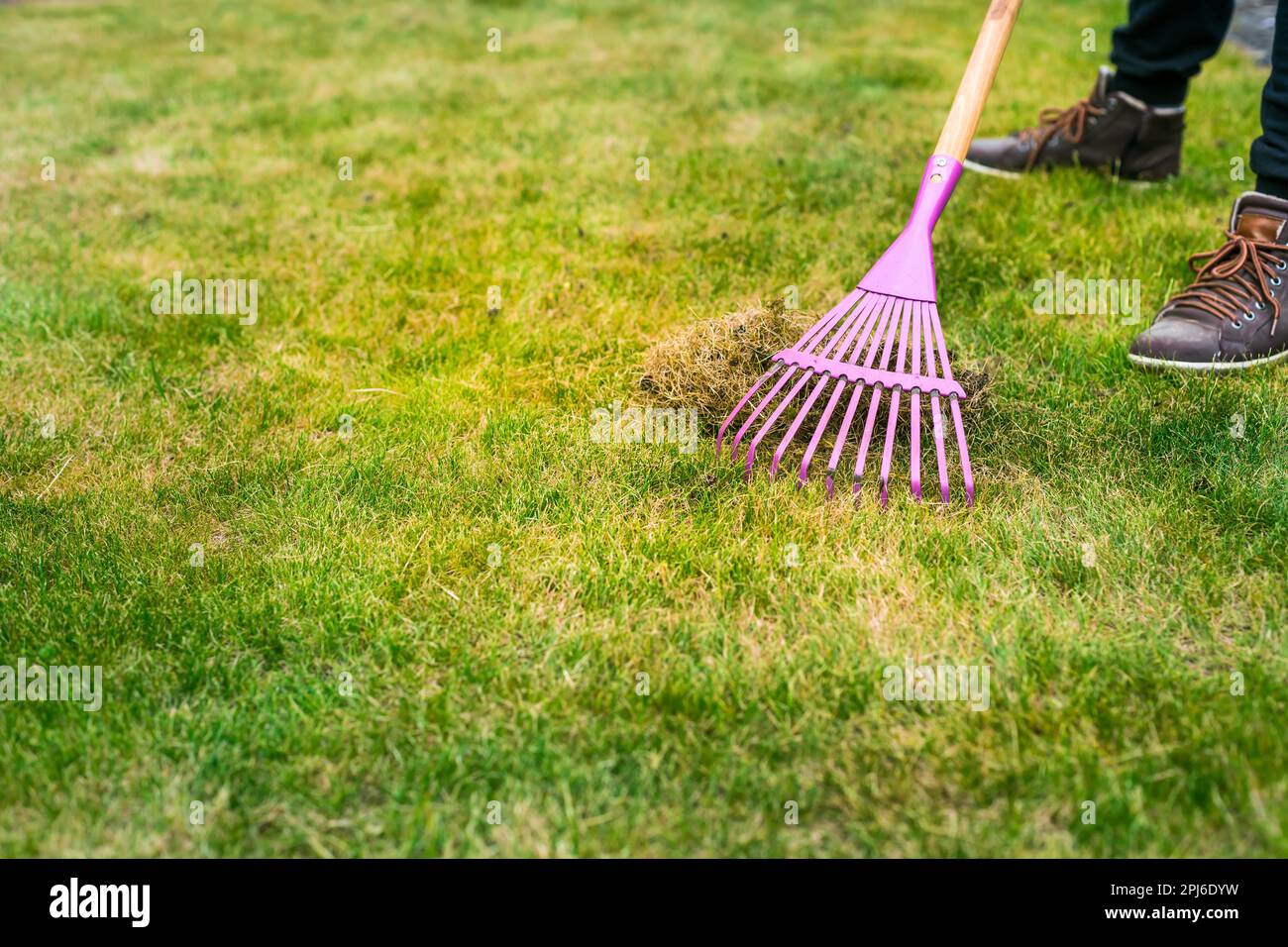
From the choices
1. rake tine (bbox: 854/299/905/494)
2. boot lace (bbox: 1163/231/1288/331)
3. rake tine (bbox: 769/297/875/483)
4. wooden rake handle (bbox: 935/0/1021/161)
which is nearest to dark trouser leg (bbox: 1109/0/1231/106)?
wooden rake handle (bbox: 935/0/1021/161)

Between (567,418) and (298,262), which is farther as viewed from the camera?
(298,262)

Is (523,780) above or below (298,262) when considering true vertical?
below

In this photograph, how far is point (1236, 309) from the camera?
2.74m

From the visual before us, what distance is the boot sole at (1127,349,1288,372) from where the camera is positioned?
8.87ft

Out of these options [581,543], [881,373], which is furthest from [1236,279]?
[581,543]

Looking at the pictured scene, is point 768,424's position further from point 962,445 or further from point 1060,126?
point 1060,126

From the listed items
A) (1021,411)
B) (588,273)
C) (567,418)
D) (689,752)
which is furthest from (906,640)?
(588,273)

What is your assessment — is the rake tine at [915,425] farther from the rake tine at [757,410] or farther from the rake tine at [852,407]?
the rake tine at [757,410]

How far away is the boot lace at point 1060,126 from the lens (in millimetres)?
3963

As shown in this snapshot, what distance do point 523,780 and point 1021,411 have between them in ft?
5.40

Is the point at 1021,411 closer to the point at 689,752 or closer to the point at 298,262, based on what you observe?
the point at 689,752

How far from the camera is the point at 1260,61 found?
549cm

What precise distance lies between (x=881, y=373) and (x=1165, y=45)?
2253 millimetres

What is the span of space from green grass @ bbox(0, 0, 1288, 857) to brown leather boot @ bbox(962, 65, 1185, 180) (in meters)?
0.15
